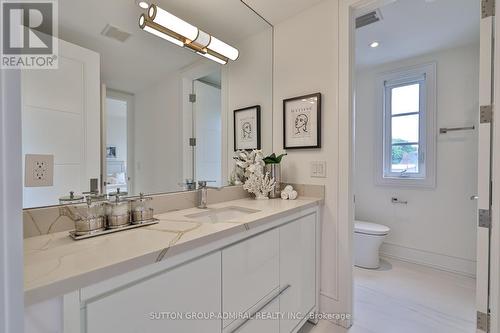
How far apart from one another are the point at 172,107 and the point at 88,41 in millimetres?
555

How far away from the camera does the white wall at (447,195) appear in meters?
2.36

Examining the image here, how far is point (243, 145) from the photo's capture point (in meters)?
2.07

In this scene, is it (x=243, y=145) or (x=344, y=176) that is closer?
(x=344, y=176)

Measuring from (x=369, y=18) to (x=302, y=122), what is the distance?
42.9 inches

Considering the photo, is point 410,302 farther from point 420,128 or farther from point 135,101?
point 135,101

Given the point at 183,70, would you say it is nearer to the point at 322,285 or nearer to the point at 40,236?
the point at 40,236

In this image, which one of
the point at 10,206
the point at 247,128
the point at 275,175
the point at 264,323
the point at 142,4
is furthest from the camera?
the point at 247,128

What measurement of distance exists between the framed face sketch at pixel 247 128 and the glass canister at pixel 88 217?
1.20 meters

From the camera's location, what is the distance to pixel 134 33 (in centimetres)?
133

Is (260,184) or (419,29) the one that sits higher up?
(419,29)

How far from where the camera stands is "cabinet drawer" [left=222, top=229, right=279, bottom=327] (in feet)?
3.29

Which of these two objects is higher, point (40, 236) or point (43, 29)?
point (43, 29)

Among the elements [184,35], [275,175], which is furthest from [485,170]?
[184,35]

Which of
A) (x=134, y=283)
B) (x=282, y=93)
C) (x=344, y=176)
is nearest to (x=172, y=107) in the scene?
(x=282, y=93)
